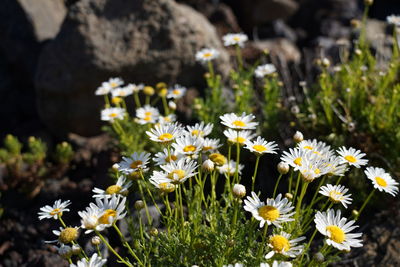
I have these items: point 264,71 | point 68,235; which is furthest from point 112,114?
point 68,235

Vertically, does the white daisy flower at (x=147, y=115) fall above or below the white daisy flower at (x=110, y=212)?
below

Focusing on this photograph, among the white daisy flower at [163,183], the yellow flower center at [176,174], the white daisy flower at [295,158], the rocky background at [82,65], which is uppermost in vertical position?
the white daisy flower at [295,158]

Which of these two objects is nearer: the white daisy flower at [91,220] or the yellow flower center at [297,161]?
the white daisy flower at [91,220]

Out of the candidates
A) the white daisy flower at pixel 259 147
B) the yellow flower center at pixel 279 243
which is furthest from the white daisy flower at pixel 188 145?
the yellow flower center at pixel 279 243

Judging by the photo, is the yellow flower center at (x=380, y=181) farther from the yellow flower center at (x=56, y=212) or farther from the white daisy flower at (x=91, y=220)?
the yellow flower center at (x=56, y=212)

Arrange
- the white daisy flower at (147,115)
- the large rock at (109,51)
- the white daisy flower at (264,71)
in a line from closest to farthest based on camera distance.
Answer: the white daisy flower at (147,115), the white daisy flower at (264,71), the large rock at (109,51)

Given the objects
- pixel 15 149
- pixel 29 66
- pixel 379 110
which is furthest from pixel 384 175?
pixel 29 66

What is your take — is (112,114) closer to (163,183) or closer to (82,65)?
(82,65)

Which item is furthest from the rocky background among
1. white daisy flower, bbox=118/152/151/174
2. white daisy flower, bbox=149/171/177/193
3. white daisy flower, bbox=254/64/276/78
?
white daisy flower, bbox=149/171/177/193
